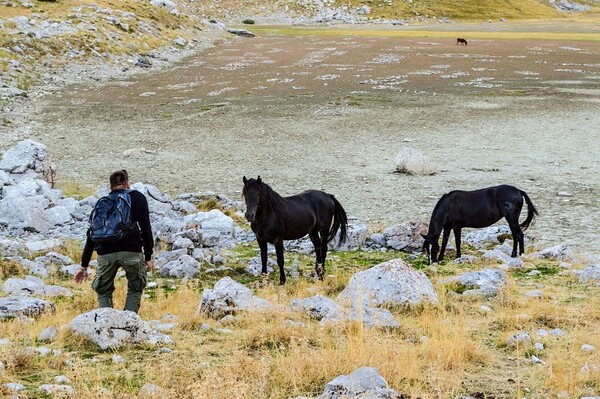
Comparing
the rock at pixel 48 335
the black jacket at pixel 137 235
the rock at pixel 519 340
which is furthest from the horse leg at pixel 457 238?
the rock at pixel 48 335

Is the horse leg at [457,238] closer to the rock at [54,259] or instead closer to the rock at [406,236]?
the rock at [406,236]

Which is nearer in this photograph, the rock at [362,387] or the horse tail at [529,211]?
the rock at [362,387]

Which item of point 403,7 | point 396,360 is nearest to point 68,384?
point 396,360

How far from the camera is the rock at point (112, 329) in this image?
809 centimetres

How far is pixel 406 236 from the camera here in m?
15.3

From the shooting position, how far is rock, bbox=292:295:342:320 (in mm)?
9636

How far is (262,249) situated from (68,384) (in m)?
6.27

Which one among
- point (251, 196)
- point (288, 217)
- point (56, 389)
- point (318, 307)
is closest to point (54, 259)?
point (251, 196)

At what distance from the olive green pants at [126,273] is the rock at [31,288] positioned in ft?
6.57

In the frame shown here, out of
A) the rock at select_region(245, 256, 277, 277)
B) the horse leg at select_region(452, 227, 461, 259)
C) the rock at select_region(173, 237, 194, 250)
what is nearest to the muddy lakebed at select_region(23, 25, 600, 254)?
the horse leg at select_region(452, 227, 461, 259)

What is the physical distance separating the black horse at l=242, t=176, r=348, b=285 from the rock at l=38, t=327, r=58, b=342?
4429mm

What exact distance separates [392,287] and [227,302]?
2.39m

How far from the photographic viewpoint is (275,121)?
104ft

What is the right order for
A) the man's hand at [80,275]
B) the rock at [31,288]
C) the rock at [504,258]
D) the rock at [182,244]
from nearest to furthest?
the man's hand at [80,275] → the rock at [31,288] → the rock at [504,258] → the rock at [182,244]
